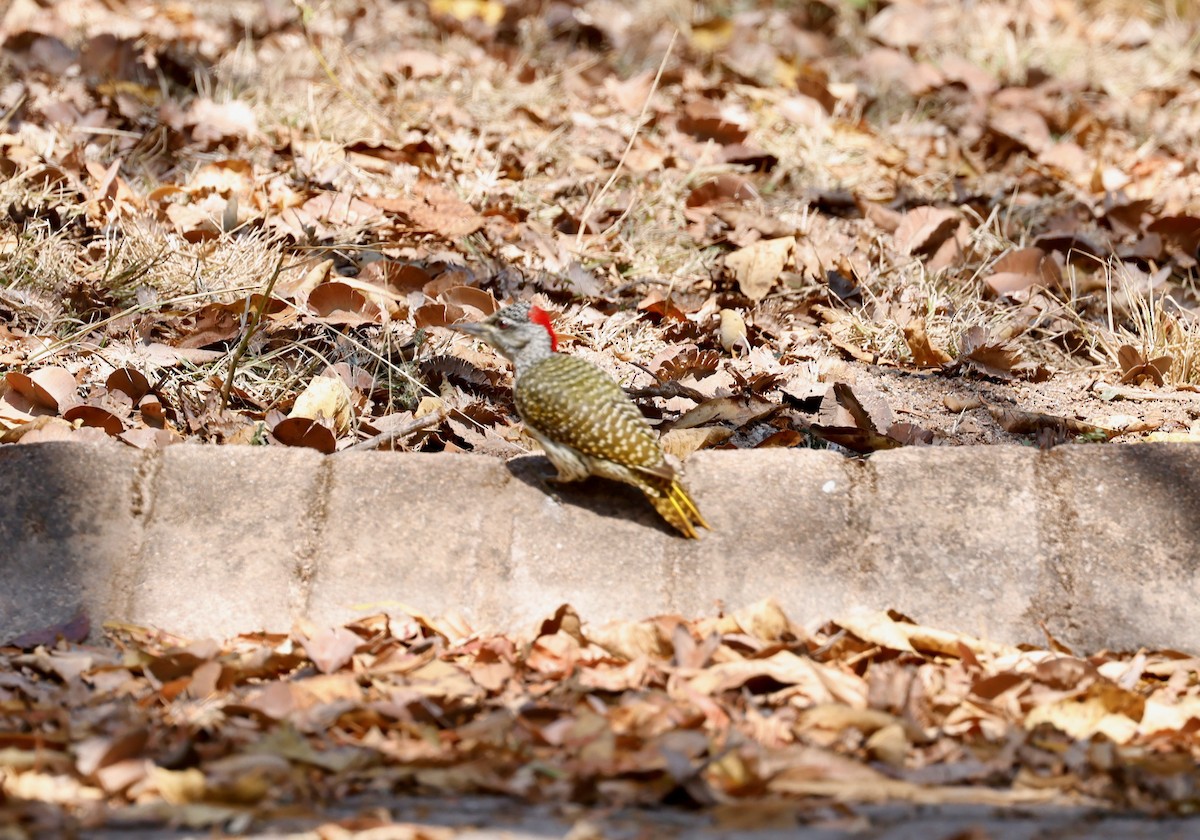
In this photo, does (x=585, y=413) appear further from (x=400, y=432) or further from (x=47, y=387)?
(x=47, y=387)

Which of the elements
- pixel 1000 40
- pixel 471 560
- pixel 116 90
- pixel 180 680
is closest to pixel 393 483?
pixel 471 560

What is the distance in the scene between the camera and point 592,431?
380 centimetres

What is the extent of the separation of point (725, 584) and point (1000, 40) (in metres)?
6.13

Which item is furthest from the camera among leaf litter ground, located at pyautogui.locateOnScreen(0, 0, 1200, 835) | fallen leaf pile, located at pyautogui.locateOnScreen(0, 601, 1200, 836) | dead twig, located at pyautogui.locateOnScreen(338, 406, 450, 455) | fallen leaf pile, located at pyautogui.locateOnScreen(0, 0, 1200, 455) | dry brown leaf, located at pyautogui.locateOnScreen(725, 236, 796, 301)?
dry brown leaf, located at pyautogui.locateOnScreen(725, 236, 796, 301)

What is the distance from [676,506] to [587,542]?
30cm

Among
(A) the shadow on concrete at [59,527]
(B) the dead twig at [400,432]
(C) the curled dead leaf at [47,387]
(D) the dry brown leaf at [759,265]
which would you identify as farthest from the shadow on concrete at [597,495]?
(D) the dry brown leaf at [759,265]

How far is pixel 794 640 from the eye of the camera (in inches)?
144

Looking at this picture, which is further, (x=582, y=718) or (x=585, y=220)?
(x=585, y=220)

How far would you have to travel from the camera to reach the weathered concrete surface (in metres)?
3.85

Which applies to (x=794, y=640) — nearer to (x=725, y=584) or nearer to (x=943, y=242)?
(x=725, y=584)

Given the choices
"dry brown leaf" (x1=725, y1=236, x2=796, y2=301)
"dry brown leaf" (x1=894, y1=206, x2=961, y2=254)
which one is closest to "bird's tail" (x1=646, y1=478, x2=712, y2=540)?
"dry brown leaf" (x1=725, y1=236, x2=796, y2=301)

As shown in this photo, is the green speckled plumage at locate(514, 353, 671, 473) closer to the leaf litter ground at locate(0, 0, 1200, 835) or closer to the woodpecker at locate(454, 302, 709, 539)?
the woodpecker at locate(454, 302, 709, 539)

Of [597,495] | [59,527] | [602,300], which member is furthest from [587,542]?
[602,300]

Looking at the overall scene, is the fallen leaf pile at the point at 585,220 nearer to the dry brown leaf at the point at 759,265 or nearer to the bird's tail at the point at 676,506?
the dry brown leaf at the point at 759,265
